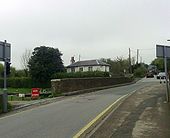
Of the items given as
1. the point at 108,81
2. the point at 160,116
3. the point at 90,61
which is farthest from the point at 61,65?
the point at 160,116

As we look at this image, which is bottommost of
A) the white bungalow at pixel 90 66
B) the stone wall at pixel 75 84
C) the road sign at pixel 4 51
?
the stone wall at pixel 75 84

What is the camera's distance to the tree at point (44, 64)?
63.5m

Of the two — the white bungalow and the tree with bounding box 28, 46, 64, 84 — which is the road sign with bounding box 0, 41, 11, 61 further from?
the white bungalow

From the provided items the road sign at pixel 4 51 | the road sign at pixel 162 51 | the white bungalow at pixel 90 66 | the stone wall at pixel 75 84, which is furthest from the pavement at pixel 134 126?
the white bungalow at pixel 90 66

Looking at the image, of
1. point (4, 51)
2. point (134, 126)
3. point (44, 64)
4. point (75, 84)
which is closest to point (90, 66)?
point (44, 64)

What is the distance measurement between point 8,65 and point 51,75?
41480 mm

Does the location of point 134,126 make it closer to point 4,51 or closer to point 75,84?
point 4,51

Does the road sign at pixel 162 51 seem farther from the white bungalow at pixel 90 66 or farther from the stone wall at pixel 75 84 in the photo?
the white bungalow at pixel 90 66

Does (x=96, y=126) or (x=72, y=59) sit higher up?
(x=72, y=59)

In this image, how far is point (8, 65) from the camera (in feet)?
71.8

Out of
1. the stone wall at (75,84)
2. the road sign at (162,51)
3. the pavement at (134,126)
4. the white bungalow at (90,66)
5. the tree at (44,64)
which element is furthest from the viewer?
the white bungalow at (90,66)

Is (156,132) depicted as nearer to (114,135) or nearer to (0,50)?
(114,135)

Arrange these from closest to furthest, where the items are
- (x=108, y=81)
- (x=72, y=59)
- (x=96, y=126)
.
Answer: (x=96, y=126)
(x=108, y=81)
(x=72, y=59)

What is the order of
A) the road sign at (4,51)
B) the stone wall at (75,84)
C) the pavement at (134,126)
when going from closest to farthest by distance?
the pavement at (134,126), the road sign at (4,51), the stone wall at (75,84)
